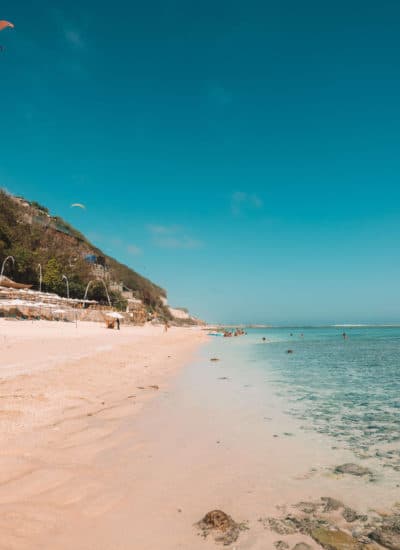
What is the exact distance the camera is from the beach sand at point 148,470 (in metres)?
2.84

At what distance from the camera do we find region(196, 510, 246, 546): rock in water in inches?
110

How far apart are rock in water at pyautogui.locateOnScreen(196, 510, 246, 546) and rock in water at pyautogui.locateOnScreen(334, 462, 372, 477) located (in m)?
2.00

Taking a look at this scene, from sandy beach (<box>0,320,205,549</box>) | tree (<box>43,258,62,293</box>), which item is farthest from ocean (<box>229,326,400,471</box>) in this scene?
tree (<box>43,258,62,293</box>)

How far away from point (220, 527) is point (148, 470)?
1.51m

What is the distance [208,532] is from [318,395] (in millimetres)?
7066

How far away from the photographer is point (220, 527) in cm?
292

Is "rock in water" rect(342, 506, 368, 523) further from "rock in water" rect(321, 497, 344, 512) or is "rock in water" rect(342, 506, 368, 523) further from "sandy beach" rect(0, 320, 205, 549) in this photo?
"sandy beach" rect(0, 320, 205, 549)

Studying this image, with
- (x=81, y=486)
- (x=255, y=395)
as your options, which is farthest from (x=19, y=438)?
(x=255, y=395)

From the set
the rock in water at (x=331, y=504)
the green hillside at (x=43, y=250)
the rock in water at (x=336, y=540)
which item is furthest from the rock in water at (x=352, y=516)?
the green hillside at (x=43, y=250)

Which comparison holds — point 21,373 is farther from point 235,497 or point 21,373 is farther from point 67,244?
point 67,244

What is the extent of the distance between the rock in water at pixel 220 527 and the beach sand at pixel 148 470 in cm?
7

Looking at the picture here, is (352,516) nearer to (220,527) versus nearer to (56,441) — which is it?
(220,527)

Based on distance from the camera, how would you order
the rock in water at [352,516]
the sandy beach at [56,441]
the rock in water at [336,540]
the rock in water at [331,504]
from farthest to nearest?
1. the rock in water at [331,504]
2. the rock in water at [352,516]
3. the sandy beach at [56,441]
4. the rock in water at [336,540]

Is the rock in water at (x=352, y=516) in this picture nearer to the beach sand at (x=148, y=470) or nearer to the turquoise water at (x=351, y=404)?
the beach sand at (x=148, y=470)
